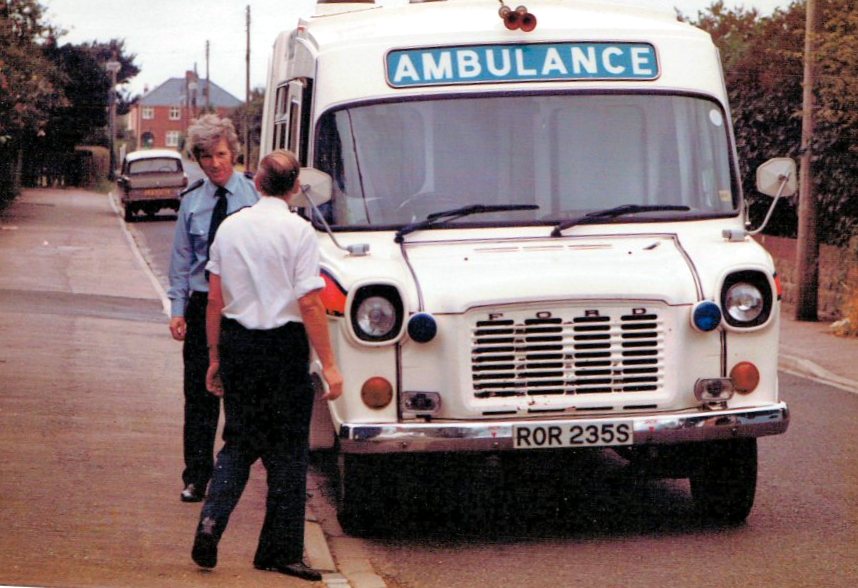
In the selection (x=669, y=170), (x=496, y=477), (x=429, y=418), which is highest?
(x=669, y=170)

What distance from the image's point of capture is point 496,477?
1020cm

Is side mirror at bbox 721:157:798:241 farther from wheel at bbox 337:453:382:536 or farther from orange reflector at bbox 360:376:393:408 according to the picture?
wheel at bbox 337:453:382:536

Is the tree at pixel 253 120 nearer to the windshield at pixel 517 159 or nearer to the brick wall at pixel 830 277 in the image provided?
the brick wall at pixel 830 277

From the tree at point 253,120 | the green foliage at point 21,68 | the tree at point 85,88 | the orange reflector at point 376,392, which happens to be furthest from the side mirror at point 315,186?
the tree at point 253,120

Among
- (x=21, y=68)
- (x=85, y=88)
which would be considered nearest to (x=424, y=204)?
(x=21, y=68)

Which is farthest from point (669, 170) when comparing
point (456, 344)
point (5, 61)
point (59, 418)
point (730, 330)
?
point (5, 61)

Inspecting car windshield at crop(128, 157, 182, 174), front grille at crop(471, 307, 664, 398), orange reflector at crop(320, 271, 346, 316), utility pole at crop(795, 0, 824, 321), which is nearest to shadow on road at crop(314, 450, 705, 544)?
front grille at crop(471, 307, 664, 398)

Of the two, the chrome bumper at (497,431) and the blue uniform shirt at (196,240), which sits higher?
the blue uniform shirt at (196,240)

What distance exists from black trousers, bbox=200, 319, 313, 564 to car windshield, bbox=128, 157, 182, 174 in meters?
38.2

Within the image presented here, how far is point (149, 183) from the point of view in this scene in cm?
4459

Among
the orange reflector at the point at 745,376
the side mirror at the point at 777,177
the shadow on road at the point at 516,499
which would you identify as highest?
the side mirror at the point at 777,177

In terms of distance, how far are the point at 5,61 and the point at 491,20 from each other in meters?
28.3

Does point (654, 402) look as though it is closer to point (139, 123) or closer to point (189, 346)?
point (189, 346)

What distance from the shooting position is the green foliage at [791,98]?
19.4 meters
